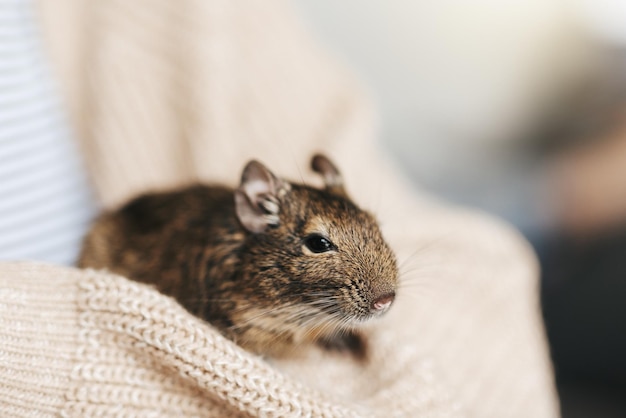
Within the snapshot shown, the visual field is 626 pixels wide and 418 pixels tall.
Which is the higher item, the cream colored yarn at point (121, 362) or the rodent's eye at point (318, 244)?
the rodent's eye at point (318, 244)

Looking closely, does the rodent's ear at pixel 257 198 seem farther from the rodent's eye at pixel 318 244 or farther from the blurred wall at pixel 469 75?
the blurred wall at pixel 469 75

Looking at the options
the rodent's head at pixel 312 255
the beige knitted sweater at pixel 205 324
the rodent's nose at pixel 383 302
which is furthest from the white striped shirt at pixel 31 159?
the rodent's nose at pixel 383 302

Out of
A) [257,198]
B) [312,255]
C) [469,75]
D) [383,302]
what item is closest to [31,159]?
[257,198]

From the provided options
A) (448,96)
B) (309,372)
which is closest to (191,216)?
(309,372)

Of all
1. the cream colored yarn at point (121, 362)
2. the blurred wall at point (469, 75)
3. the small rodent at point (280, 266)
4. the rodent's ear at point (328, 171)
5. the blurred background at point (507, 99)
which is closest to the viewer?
the cream colored yarn at point (121, 362)

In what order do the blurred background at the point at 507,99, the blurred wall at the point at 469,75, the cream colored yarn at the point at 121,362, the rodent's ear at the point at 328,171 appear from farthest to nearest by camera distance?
1. the blurred wall at the point at 469,75
2. the blurred background at the point at 507,99
3. the rodent's ear at the point at 328,171
4. the cream colored yarn at the point at 121,362

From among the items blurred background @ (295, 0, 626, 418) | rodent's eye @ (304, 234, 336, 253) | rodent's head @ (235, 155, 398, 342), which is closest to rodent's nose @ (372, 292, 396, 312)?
rodent's head @ (235, 155, 398, 342)
